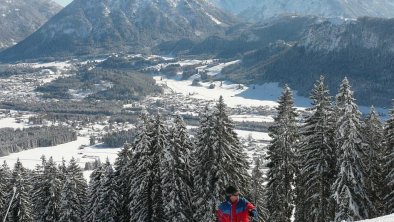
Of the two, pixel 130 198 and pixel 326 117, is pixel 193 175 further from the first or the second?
pixel 326 117

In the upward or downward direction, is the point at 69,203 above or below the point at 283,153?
below

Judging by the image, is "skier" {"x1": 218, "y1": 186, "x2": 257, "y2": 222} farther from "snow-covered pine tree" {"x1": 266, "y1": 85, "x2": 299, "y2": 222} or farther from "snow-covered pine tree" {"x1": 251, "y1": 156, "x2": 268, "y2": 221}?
"snow-covered pine tree" {"x1": 251, "y1": 156, "x2": 268, "y2": 221}

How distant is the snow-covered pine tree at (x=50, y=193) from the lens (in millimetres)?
63812

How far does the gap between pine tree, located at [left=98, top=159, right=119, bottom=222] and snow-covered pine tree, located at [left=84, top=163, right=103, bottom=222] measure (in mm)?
1092

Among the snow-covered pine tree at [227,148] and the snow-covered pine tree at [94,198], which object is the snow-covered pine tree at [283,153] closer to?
the snow-covered pine tree at [227,148]

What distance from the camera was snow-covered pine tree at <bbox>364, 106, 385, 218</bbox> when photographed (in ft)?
150

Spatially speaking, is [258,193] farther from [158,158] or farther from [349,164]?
[349,164]

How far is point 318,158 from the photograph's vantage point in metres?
44.0

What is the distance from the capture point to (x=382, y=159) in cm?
4522

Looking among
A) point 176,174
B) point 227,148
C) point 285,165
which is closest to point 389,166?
point 285,165

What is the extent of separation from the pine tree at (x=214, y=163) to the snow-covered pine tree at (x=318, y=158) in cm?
644

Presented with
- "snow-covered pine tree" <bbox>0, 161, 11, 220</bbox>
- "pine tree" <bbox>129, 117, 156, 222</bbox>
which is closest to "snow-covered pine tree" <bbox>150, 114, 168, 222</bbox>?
"pine tree" <bbox>129, 117, 156, 222</bbox>

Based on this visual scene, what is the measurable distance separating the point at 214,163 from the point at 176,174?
4.48 meters

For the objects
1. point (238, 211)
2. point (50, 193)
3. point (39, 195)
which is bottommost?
point (39, 195)
